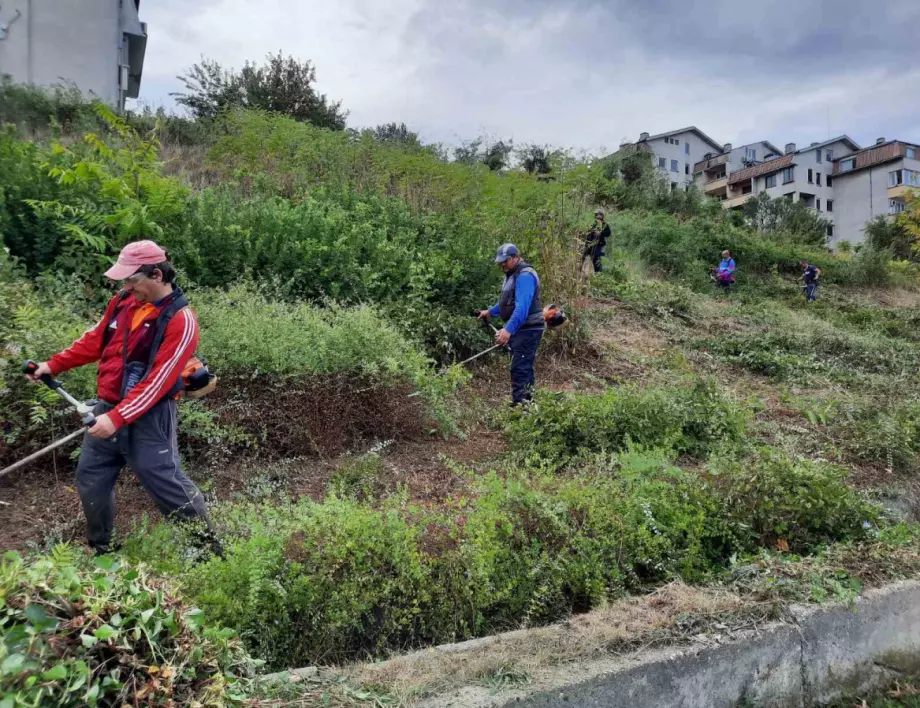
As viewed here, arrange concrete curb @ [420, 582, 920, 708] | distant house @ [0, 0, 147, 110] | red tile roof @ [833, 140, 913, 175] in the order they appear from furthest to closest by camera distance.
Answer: red tile roof @ [833, 140, 913, 175], distant house @ [0, 0, 147, 110], concrete curb @ [420, 582, 920, 708]

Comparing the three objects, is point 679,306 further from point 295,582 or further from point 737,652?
point 295,582

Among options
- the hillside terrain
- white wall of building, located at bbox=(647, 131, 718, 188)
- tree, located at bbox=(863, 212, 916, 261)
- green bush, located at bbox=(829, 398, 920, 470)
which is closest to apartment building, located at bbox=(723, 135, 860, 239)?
white wall of building, located at bbox=(647, 131, 718, 188)

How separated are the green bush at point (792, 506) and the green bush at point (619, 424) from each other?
3.65 ft

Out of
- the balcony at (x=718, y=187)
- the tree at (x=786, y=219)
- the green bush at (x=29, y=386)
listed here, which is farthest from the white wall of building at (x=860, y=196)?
the green bush at (x=29, y=386)

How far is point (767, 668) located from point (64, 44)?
A: 2247cm

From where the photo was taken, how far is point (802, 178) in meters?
54.2

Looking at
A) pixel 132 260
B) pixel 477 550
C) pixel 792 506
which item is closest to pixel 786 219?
pixel 792 506

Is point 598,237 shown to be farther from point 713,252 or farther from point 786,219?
point 786,219

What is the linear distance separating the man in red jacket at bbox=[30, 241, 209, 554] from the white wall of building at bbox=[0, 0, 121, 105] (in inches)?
685

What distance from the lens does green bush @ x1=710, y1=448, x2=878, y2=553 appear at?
411 centimetres

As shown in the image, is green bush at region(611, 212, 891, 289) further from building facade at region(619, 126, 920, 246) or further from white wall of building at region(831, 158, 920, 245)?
white wall of building at region(831, 158, 920, 245)

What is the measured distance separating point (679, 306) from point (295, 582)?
10.8 metres

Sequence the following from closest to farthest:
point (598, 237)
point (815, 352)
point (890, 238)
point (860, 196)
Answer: point (815, 352), point (598, 237), point (890, 238), point (860, 196)

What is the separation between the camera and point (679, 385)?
7363mm
